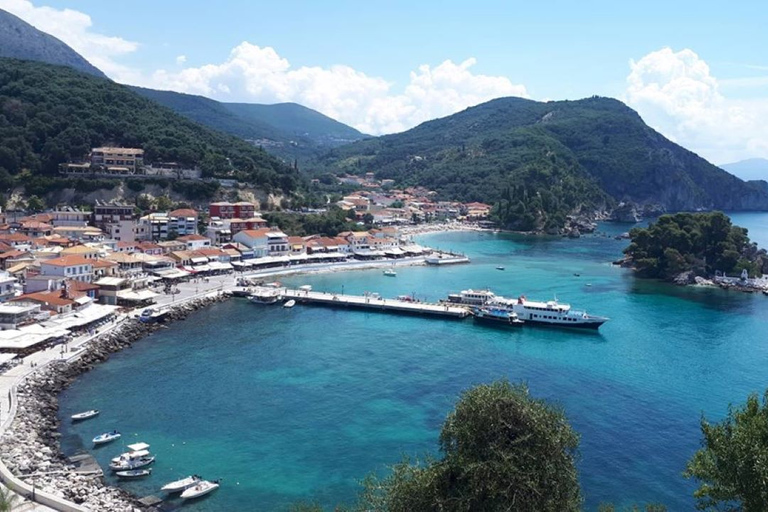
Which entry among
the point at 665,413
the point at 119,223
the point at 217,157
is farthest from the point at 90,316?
the point at 217,157

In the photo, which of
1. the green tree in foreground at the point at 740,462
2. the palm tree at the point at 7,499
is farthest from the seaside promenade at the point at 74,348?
the green tree in foreground at the point at 740,462

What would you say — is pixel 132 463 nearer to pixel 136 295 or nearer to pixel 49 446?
pixel 49 446

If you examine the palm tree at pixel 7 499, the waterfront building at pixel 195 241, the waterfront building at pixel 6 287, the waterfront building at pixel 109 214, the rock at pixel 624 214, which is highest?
the rock at pixel 624 214

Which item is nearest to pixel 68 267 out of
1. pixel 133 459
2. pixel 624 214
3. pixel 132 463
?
pixel 133 459

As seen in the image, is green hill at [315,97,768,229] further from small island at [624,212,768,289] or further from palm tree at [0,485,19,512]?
palm tree at [0,485,19,512]

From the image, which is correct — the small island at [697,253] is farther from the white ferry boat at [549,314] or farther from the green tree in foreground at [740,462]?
the green tree in foreground at [740,462]

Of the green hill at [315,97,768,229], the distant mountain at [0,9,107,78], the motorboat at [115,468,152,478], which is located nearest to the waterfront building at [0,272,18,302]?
the motorboat at [115,468,152,478]

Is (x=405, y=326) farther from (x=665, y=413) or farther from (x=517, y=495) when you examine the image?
(x=517, y=495)
